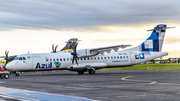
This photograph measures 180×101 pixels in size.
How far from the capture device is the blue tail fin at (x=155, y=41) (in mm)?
44875

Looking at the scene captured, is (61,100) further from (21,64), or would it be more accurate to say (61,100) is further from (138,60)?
(138,60)

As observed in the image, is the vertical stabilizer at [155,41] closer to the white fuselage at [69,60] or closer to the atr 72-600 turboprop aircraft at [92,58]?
the atr 72-600 turboprop aircraft at [92,58]

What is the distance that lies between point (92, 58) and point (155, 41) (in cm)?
1340

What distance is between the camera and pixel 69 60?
129ft

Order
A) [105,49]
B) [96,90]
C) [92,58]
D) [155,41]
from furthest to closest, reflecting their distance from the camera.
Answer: [155,41] < [92,58] < [105,49] < [96,90]

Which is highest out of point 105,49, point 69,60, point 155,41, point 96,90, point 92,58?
point 155,41

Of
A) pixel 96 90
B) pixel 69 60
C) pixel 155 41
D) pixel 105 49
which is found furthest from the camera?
pixel 155 41

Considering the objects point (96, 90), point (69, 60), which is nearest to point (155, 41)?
point (69, 60)

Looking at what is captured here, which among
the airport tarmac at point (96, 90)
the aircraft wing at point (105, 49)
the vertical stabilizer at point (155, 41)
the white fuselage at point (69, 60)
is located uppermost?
the vertical stabilizer at point (155, 41)

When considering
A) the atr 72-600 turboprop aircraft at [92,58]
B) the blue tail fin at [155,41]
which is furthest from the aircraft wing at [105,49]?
the blue tail fin at [155,41]

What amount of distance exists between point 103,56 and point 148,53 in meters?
8.85

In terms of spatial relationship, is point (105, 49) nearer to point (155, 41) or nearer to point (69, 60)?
point (69, 60)

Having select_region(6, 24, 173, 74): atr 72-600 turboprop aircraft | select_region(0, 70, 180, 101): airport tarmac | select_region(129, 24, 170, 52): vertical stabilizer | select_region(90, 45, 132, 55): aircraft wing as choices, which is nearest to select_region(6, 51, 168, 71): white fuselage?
select_region(6, 24, 173, 74): atr 72-600 turboprop aircraft

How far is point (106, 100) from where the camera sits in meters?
10.6
